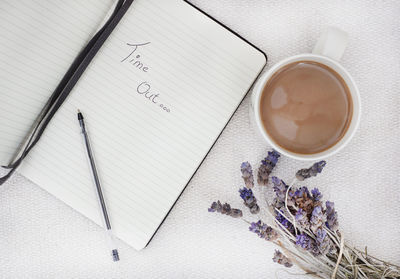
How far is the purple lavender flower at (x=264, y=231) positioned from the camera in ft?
1.64

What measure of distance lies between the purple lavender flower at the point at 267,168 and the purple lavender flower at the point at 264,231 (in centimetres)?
6

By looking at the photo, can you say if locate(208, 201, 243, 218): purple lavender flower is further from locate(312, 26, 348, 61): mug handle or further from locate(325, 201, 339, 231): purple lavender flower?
locate(312, 26, 348, 61): mug handle

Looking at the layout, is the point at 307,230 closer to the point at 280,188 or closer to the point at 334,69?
the point at 280,188

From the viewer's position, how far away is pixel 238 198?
0.56m

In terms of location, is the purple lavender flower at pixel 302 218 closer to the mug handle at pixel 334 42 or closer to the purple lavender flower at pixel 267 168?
the purple lavender flower at pixel 267 168

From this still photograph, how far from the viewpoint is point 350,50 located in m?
0.55

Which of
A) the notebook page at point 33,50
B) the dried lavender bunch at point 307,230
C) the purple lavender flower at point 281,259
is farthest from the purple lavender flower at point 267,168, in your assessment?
the notebook page at point 33,50

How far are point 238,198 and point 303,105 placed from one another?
20 centimetres

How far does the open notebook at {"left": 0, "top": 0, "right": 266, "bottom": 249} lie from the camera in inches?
20.6

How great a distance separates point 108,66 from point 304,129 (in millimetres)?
312

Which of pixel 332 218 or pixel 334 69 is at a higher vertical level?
pixel 334 69

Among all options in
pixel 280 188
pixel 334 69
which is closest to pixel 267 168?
pixel 280 188

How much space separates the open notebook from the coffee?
3.5 inches

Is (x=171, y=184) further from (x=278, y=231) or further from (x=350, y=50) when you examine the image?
(x=350, y=50)
